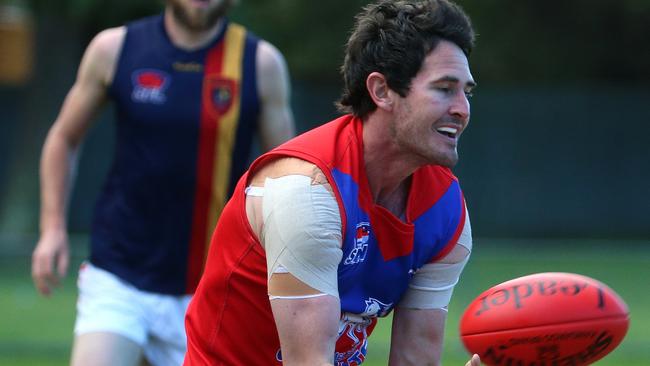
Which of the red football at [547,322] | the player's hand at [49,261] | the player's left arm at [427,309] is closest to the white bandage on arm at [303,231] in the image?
the player's left arm at [427,309]

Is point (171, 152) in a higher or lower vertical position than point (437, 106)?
lower

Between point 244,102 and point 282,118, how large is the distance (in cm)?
18

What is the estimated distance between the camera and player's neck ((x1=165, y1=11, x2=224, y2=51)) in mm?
5675

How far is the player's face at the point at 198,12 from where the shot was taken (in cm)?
556

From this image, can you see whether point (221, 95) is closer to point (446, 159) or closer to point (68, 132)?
point (68, 132)

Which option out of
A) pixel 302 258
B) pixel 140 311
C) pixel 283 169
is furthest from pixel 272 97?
pixel 302 258

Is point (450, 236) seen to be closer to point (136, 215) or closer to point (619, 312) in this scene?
point (619, 312)

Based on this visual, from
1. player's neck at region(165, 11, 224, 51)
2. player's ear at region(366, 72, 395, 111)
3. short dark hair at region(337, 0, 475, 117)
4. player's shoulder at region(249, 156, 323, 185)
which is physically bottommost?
player's shoulder at region(249, 156, 323, 185)

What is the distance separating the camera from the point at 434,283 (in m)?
4.17

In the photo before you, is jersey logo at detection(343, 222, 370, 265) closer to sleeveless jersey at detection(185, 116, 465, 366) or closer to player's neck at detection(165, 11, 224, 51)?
sleeveless jersey at detection(185, 116, 465, 366)

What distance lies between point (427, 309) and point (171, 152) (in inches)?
67.8

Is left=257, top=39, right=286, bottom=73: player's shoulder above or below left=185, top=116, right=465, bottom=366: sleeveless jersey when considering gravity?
above

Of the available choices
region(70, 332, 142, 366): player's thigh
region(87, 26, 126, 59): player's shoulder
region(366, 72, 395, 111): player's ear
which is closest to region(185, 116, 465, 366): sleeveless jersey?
region(366, 72, 395, 111): player's ear

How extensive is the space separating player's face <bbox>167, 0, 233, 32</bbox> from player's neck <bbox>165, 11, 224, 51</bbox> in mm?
30
